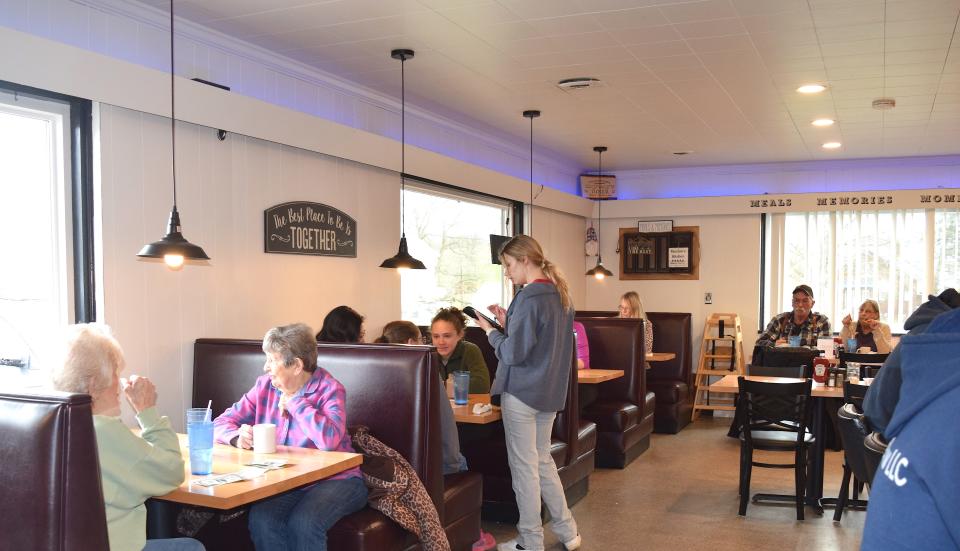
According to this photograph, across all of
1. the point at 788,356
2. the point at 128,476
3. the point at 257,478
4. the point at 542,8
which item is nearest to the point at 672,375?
the point at 788,356

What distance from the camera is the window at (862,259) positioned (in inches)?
370

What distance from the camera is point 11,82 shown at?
3572 millimetres

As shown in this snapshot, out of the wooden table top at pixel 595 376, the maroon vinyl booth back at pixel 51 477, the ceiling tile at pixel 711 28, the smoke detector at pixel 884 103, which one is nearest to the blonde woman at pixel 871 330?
the smoke detector at pixel 884 103

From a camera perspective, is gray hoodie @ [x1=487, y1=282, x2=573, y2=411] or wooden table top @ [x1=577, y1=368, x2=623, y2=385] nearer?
gray hoodie @ [x1=487, y1=282, x2=573, y2=411]

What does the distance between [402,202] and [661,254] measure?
4887mm

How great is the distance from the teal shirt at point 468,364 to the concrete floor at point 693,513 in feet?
2.90

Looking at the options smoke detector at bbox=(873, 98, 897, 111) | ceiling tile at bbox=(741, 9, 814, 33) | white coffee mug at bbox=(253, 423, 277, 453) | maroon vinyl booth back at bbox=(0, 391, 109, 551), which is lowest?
white coffee mug at bbox=(253, 423, 277, 453)

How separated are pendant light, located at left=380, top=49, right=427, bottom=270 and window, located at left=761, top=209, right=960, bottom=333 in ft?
17.6

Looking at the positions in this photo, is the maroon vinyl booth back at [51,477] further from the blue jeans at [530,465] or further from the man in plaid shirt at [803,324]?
the man in plaid shirt at [803,324]

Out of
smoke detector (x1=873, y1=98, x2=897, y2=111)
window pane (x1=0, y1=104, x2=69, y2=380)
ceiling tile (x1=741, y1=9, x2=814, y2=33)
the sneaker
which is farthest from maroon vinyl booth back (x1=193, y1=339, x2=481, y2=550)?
smoke detector (x1=873, y1=98, x2=897, y2=111)

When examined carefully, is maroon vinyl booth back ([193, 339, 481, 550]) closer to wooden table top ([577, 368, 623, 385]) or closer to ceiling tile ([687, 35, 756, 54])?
wooden table top ([577, 368, 623, 385])

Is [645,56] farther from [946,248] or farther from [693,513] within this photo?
[946,248]

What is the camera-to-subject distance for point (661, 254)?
10523 mm

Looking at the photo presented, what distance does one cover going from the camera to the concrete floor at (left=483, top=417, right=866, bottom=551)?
15.9 feet
